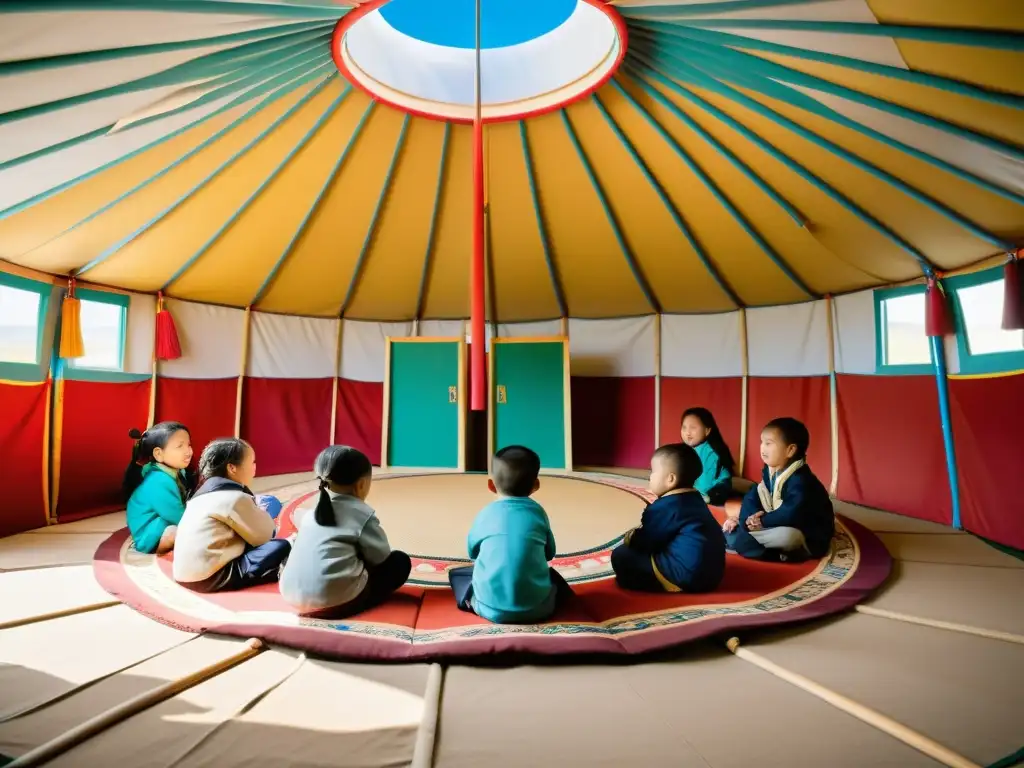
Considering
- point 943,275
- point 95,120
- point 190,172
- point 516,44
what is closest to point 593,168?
point 516,44

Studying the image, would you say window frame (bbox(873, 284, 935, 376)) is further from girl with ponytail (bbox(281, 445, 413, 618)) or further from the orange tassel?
the orange tassel

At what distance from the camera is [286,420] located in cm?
592

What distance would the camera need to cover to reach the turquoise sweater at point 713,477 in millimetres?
4348

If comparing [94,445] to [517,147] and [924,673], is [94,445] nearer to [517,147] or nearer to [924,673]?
[517,147]

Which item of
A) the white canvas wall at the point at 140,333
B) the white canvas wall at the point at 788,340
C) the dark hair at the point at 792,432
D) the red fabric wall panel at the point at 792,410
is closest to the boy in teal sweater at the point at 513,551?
the dark hair at the point at 792,432

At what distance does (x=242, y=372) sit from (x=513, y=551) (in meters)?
4.56

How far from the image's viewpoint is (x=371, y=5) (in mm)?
2594

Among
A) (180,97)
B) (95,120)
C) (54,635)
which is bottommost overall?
(54,635)

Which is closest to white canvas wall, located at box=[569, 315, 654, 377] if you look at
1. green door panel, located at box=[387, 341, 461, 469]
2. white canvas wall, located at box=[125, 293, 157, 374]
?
green door panel, located at box=[387, 341, 461, 469]

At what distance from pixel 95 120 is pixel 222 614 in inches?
95.0

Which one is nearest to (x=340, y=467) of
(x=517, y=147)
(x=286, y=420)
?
(x=517, y=147)

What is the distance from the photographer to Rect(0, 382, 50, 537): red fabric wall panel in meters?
3.55

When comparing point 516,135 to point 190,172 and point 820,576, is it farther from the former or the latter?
point 820,576

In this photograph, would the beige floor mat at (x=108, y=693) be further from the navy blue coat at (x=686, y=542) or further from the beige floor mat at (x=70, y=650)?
the navy blue coat at (x=686, y=542)
